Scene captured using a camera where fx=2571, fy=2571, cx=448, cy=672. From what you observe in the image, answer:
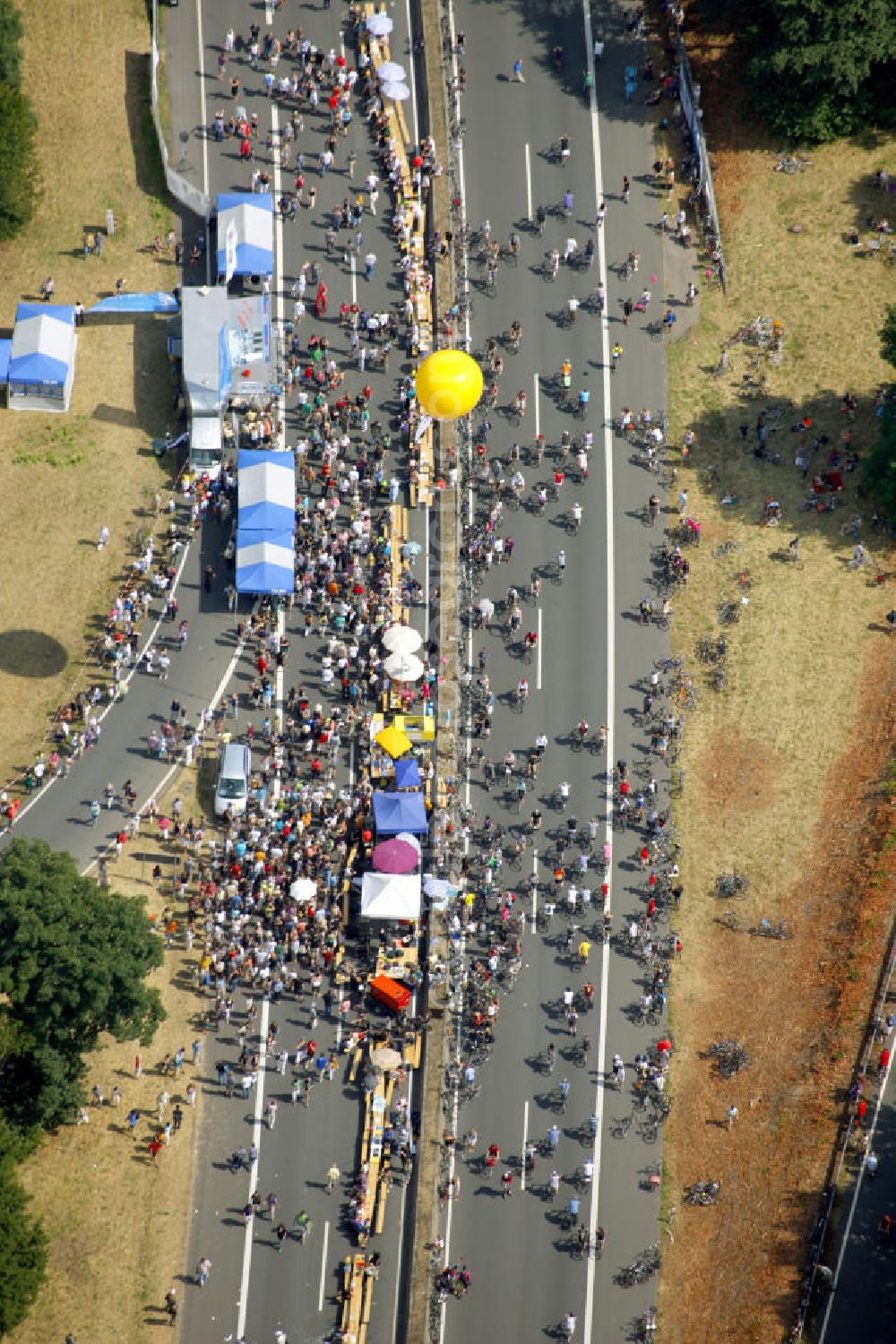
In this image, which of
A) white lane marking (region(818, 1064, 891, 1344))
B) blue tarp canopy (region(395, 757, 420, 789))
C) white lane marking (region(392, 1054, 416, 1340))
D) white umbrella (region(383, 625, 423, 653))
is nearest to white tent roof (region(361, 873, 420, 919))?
white lane marking (region(392, 1054, 416, 1340))

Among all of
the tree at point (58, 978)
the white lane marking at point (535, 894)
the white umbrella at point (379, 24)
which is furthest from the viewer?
the white umbrella at point (379, 24)

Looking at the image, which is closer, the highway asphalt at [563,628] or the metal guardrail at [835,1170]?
the metal guardrail at [835,1170]

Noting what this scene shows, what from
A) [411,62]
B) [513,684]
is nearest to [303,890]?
[513,684]

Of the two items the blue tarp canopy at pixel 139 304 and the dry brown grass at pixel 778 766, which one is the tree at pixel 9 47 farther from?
the dry brown grass at pixel 778 766

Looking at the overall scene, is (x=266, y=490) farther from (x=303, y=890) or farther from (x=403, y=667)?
(x=303, y=890)

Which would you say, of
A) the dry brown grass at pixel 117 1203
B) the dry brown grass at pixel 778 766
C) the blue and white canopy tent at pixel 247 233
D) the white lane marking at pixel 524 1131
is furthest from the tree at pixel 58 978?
the blue and white canopy tent at pixel 247 233

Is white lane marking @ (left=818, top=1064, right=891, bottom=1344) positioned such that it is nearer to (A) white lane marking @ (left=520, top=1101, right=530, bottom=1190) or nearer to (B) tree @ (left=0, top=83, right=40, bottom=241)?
(A) white lane marking @ (left=520, top=1101, right=530, bottom=1190)

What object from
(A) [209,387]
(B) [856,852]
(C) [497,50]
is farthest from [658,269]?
(B) [856,852]
